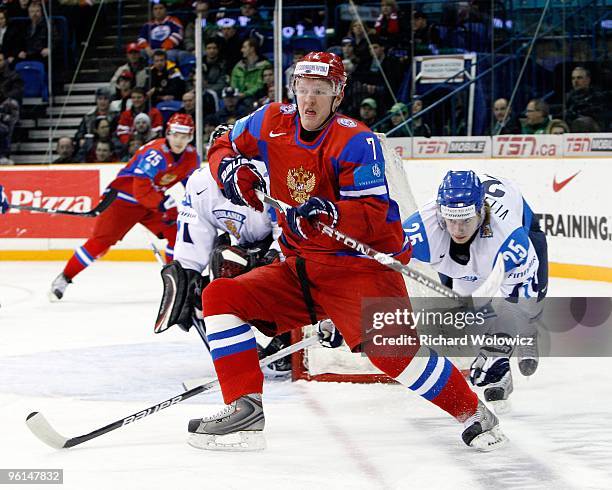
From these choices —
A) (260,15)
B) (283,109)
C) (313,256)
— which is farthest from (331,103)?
(260,15)

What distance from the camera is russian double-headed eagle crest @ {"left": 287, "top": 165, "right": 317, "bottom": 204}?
3.01m

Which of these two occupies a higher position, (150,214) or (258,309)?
(258,309)

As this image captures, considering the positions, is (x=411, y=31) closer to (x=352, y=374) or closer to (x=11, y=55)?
(x=11, y=55)

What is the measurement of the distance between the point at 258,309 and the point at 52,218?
5.99m

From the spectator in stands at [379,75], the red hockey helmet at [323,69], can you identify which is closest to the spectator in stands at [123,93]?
the spectator in stands at [379,75]

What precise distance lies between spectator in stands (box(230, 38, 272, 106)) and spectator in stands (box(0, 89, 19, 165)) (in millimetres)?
1830

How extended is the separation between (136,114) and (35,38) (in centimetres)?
110

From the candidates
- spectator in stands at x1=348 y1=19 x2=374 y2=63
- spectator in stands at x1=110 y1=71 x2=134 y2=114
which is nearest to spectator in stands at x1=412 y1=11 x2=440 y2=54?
spectator in stands at x1=348 y1=19 x2=374 y2=63

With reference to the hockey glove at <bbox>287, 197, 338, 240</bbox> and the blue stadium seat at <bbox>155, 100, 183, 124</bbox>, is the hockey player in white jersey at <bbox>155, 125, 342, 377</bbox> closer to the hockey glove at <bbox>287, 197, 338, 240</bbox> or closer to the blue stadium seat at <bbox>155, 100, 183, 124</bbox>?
the hockey glove at <bbox>287, 197, 338, 240</bbox>

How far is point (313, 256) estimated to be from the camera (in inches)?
122

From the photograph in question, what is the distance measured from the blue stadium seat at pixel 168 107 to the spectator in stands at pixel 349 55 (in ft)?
4.33

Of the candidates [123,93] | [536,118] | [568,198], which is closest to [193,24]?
[123,93]

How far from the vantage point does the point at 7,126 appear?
9.09 m

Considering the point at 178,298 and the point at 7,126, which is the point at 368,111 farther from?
the point at 178,298
